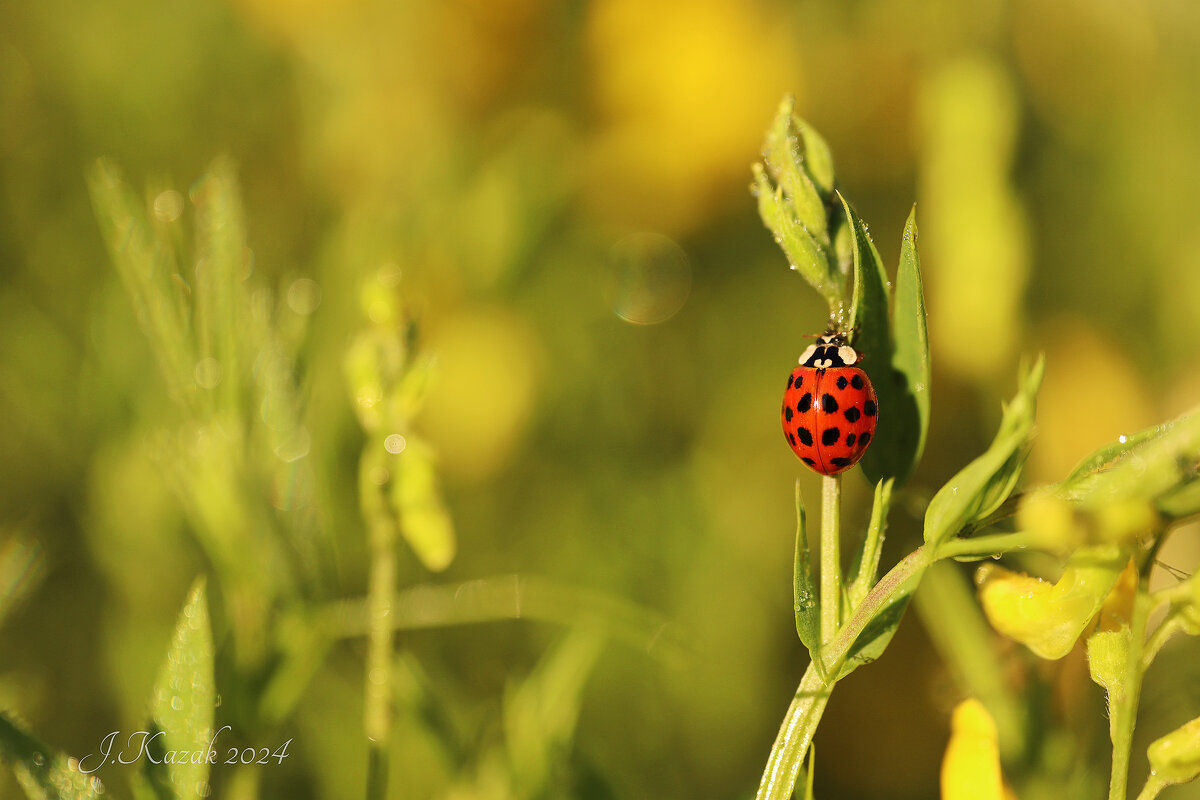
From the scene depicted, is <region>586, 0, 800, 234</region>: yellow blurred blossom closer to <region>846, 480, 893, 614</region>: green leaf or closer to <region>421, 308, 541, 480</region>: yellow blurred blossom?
<region>421, 308, 541, 480</region>: yellow blurred blossom

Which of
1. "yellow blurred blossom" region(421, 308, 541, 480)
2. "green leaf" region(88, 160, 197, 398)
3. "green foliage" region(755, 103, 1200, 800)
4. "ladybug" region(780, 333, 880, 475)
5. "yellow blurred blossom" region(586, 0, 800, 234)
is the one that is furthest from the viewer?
"yellow blurred blossom" region(586, 0, 800, 234)

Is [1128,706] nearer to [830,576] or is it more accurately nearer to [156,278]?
[830,576]

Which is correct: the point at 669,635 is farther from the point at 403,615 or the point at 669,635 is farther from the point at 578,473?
the point at 578,473

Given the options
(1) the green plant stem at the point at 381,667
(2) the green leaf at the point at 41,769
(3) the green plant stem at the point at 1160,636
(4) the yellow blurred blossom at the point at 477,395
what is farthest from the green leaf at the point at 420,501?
(4) the yellow blurred blossom at the point at 477,395

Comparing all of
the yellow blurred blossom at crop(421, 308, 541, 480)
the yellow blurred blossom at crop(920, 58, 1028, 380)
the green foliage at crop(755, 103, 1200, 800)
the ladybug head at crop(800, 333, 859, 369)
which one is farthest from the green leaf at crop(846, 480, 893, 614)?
the yellow blurred blossom at crop(421, 308, 541, 480)

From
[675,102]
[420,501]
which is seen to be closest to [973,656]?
[420,501]

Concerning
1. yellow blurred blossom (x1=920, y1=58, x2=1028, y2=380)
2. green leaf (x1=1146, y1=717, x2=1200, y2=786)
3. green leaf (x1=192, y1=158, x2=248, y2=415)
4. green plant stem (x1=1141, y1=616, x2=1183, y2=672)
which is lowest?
green leaf (x1=1146, y1=717, x2=1200, y2=786)

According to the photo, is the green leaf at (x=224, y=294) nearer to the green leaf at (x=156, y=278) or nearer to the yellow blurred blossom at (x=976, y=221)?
the green leaf at (x=156, y=278)

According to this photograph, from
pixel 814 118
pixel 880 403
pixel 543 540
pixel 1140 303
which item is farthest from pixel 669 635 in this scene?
pixel 814 118
